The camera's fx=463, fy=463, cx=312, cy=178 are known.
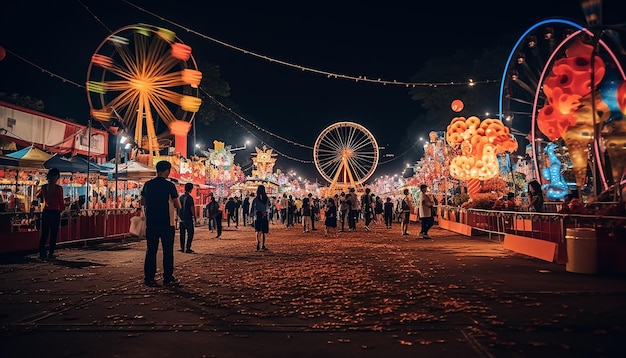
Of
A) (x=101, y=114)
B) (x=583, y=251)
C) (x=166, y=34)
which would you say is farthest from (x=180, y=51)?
(x=583, y=251)

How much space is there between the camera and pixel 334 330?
13.4ft

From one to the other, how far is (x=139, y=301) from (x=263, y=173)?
140 feet

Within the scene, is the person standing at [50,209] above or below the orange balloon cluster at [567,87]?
below

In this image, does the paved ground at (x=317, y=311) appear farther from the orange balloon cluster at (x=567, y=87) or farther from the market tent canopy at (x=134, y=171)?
the market tent canopy at (x=134, y=171)

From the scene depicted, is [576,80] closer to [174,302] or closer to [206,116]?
[174,302]

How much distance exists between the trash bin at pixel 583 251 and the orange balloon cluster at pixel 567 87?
664cm

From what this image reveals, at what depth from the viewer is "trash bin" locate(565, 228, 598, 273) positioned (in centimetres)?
708

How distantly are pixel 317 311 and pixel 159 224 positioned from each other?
3082 mm

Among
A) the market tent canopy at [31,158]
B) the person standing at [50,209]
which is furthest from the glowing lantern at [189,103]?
the person standing at [50,209]

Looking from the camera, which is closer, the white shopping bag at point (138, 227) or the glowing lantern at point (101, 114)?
the white shopping bag at point (138, 227)

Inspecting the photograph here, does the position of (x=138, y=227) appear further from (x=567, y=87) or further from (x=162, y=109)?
(x=162, y=109)

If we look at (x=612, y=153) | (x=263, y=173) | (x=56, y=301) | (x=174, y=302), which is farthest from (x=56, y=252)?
(x=263, y=173)

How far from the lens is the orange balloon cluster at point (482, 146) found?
752 inches

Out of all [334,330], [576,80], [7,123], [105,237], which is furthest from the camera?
[7,123]
